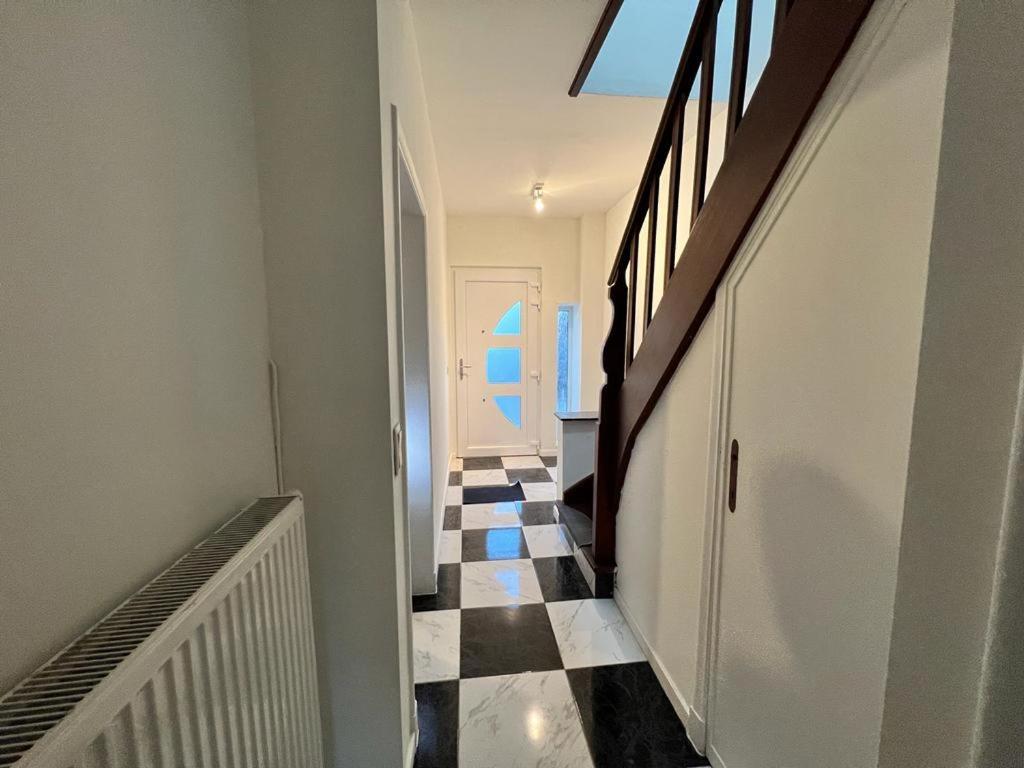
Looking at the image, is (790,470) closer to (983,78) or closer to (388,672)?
(983,78)

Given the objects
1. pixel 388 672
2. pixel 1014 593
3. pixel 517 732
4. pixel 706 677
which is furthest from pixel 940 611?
pixel 517 732

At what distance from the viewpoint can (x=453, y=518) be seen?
119 inches

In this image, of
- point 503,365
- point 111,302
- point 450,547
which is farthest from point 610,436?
point 503,365

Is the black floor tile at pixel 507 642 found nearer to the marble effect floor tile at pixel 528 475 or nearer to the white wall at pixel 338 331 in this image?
the white wall at pixel 338 331

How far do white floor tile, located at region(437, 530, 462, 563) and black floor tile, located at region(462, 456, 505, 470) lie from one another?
1.39 meters

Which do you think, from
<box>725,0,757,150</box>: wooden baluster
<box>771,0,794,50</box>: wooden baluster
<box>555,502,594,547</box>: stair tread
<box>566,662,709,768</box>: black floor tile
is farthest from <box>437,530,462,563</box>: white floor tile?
<box>771,0,794,50</box>: wooden baluster

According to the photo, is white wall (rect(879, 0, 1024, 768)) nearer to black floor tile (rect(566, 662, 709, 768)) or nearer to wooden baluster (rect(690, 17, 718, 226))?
wooden baluster (rect(690, 17, 718, 226))

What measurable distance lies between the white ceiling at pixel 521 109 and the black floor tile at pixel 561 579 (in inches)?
95.3

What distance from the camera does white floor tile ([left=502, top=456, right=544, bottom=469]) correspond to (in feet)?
13.8

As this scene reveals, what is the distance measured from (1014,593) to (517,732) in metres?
1.41

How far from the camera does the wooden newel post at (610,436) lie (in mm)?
1974

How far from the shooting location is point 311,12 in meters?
0.96

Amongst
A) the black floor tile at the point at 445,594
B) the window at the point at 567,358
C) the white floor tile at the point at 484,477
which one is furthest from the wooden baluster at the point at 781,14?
the window at the point at 567,358

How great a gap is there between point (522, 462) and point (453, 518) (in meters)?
1.42
